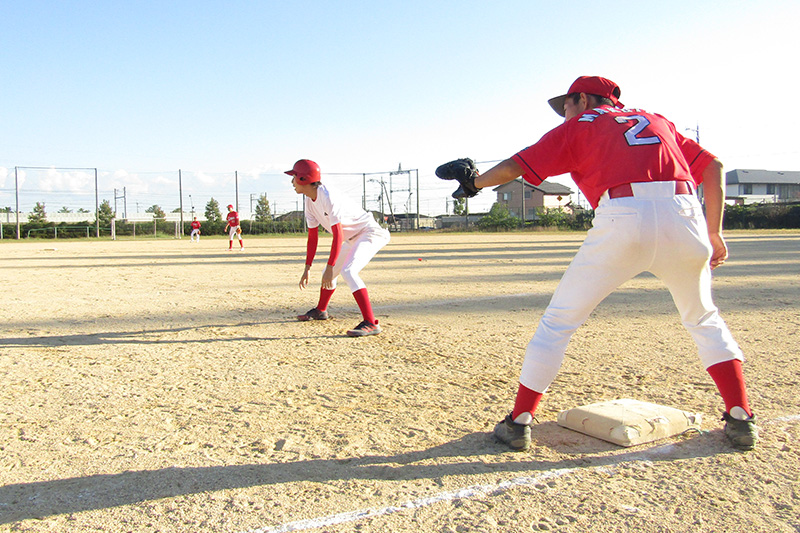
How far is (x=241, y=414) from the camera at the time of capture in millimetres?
3449

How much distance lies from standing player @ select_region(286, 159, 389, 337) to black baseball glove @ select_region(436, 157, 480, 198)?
2784 mm

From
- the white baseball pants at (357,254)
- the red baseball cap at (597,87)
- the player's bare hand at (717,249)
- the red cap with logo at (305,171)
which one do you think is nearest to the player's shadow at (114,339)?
the white baseball pants at (357,254)

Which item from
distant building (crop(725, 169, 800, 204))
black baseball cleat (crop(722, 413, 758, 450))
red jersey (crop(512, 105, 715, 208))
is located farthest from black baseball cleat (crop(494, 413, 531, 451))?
distant building (crop(725, 169, 800, 204))

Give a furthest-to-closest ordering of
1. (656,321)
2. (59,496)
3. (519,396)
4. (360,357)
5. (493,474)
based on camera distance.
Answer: (656,321)
(360,357)
(519,396)
(493,474)
(59,496)

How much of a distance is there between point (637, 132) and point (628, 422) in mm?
1408

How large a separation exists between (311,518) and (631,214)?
72.1 inches

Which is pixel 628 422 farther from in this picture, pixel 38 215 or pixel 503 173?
pixel 38 215

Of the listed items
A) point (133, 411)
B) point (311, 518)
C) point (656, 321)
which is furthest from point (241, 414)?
point (656, 321)

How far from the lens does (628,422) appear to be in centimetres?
298

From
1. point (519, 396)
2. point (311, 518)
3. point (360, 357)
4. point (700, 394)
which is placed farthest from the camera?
point (360, 357)

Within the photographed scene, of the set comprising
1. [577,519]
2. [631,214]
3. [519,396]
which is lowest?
[577,519]

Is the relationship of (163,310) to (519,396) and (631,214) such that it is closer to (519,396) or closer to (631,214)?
(519,396)

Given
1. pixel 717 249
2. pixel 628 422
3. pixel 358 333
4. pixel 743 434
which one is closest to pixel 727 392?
pixel 743 434

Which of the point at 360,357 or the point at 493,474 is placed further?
the point at 360,357
